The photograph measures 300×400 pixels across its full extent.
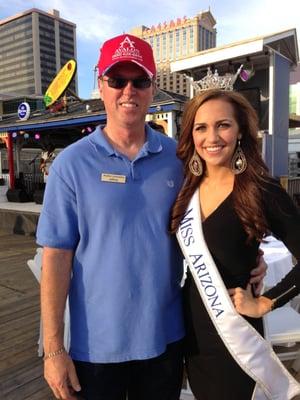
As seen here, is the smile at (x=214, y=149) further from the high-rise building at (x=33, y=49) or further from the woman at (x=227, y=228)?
the high-rise building at (x=33, y=49)

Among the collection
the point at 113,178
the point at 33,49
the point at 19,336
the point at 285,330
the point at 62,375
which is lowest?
the point at 19,336

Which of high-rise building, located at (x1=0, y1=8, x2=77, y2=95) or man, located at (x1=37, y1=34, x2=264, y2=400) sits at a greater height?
high-rise building, located at (x1=0, y1=8, x2=77, y2=95)

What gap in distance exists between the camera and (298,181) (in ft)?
33.8

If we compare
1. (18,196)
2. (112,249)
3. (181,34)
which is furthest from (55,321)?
(181,34)

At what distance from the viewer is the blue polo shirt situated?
1256mm

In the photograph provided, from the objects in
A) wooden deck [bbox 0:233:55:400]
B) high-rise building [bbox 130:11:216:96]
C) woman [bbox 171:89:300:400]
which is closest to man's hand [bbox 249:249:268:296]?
woman [bbox 171:89:300:400]

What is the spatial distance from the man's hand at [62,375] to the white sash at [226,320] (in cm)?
53

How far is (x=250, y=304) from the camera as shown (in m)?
1.36

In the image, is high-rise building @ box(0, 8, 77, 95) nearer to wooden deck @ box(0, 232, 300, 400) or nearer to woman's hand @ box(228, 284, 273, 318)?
wooden deck @ box(0, 232, 300, 400)

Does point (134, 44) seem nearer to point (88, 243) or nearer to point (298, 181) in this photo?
point (88, 243)

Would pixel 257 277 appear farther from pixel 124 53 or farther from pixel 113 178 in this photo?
pixel 124 53

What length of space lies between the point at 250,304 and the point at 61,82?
11.8 meters

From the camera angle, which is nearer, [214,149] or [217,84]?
[214,149]

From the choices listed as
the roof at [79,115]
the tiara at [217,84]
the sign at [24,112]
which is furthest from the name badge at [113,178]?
the sign at [24,112]
